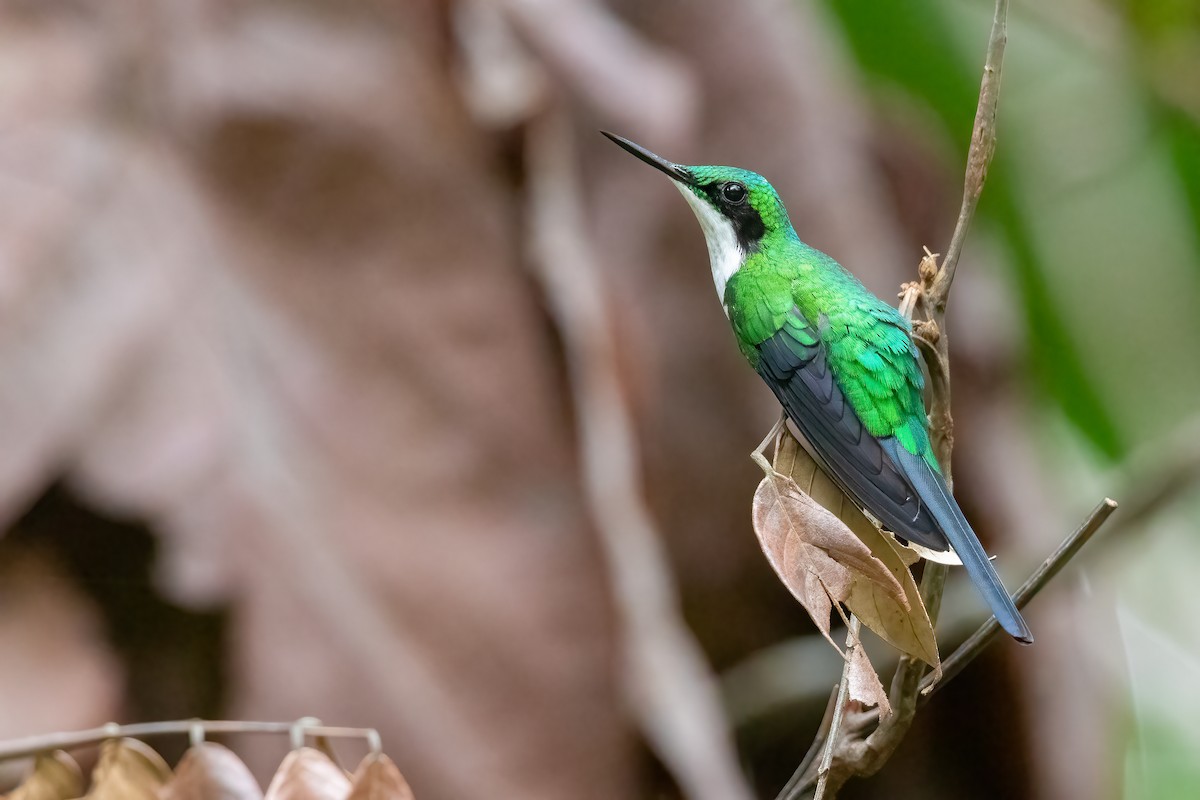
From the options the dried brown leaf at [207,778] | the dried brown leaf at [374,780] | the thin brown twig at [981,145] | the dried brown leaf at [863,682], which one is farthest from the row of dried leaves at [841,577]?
the dried brown leaf at [207,778]

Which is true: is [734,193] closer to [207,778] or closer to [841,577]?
[841,577]

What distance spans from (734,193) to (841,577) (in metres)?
0.70

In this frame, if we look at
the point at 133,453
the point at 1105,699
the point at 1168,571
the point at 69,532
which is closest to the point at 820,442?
the point at 133,453

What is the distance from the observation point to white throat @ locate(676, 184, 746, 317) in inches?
56.6

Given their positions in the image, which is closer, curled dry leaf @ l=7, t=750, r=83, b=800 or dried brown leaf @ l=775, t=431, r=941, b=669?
dried brown leaf @ l=775, t=431, r=941, b=669

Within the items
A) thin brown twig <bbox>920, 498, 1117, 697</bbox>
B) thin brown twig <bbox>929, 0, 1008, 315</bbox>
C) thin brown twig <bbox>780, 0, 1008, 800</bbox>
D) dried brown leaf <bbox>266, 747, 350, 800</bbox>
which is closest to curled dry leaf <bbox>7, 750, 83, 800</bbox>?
dried brown leaf <bbox>266, 747, 350, 800</bbox>

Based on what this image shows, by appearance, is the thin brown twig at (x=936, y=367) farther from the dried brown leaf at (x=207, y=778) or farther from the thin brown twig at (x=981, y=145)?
the dried brown leaf at (x=207, y=778)

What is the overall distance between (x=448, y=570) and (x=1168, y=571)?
1.99m

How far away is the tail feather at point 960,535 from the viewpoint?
0.80 m

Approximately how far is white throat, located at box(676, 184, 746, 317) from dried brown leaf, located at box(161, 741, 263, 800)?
0.79 m

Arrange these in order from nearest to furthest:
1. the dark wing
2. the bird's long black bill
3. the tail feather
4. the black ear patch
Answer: the tail feather < the dark wing < the bird's long black bill < the black ear patch

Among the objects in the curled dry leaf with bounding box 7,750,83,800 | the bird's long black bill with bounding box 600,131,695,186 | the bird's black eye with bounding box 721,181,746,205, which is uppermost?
the bird's long black bill with bounding box 600,131,695,186

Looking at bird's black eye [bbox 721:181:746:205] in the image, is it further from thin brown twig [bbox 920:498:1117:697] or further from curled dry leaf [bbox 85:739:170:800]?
curled dry leaf [bbox 85:739:170:800]

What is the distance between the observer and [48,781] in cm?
100
